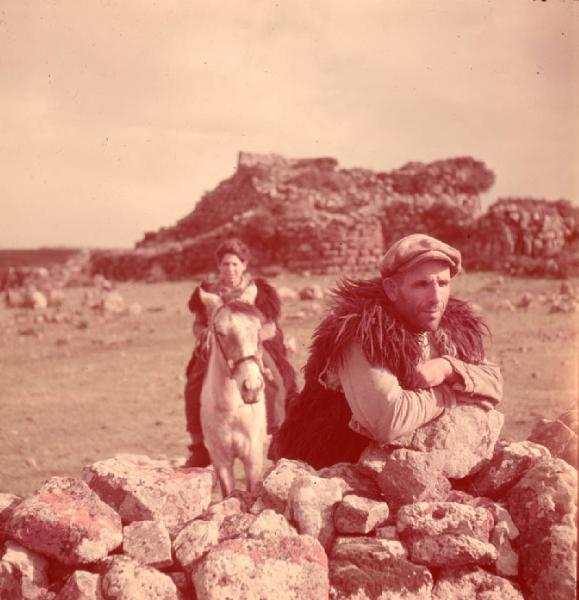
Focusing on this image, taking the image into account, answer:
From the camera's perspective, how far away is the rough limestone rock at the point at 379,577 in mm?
2699

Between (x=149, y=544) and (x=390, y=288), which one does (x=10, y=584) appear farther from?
(x=390, y=288)

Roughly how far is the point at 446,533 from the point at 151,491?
3.66ft

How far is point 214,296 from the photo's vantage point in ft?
18.2

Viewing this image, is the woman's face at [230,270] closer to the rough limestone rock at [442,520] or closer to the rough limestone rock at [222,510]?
the rough limestone rock at [222,510]

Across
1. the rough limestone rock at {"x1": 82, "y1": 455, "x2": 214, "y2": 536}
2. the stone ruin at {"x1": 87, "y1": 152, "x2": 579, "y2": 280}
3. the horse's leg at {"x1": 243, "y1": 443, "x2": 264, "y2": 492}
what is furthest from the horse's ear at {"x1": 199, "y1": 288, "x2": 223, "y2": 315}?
the stone ruin at {"x1": 87, "y1": 152, "x2": 579, "y2": 280}

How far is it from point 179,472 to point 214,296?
254 cm

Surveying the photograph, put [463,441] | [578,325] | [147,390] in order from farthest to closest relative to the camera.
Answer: [578,325]
[147,390]
[463,441]

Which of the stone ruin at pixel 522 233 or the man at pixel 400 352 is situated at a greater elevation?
the stone ruin at pixel 522 233

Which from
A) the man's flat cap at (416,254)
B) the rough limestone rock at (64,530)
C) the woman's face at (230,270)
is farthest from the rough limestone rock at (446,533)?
the woman's face at (230,270)

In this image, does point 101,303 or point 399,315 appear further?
point 101,303

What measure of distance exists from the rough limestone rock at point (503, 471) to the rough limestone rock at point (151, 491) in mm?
1110

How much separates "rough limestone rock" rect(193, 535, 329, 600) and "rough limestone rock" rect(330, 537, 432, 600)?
8 centimetres

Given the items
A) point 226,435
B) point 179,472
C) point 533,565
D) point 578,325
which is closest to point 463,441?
point 533,565

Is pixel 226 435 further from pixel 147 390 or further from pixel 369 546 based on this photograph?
pixel 147 390
